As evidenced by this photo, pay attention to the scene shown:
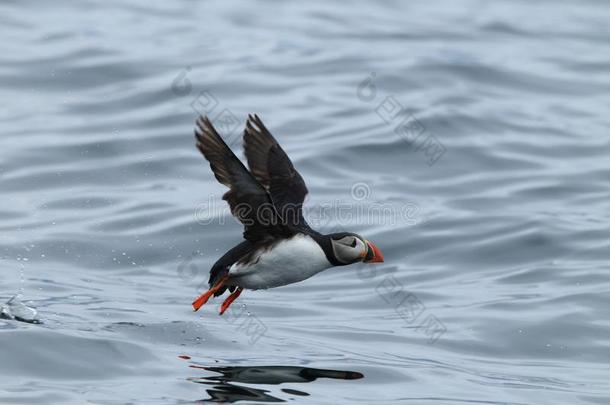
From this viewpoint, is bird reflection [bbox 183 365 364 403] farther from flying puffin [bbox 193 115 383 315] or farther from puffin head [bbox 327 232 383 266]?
puffin head [bbox 327 232 383 266]

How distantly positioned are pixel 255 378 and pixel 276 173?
5.65 ft

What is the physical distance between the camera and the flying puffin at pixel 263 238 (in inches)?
304

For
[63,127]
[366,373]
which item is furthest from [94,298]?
[63,127]

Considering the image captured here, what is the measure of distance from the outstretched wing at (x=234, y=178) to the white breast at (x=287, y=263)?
32cm

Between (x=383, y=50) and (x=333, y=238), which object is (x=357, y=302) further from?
(x=383, y=50)

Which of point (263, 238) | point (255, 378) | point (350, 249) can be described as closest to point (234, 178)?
point (263, 238)

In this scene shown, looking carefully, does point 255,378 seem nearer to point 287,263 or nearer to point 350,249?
point 287,263

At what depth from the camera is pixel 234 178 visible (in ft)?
25.3

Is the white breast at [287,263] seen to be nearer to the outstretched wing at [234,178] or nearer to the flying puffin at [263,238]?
the flying puffin at [263,238]

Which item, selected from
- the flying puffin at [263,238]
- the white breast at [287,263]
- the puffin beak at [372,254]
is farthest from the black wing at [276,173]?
the puffin beak at [372,254]

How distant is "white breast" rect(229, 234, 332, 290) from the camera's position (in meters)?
8.20

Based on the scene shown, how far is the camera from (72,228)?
12.6 metres

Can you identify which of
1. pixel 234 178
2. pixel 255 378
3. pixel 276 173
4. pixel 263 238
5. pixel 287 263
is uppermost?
pixel 276 173

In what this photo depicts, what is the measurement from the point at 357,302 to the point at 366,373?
294cm
